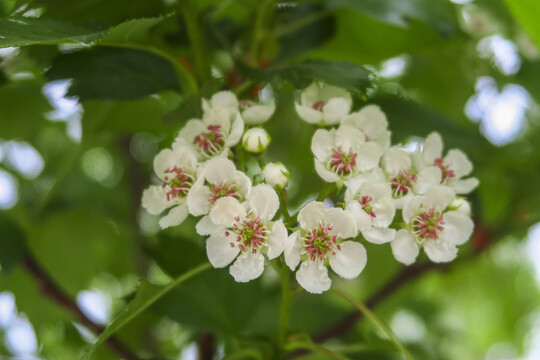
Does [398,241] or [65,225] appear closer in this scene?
[398,241]

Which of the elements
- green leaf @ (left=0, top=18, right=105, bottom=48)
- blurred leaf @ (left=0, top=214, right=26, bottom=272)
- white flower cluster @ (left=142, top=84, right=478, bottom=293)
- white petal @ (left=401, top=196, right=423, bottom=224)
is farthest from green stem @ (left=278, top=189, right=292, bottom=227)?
blurred leaf @ (left=0, top=214, right=26, bottom=272)

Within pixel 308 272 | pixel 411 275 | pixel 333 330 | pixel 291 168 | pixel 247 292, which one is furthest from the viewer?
pixel 291 168

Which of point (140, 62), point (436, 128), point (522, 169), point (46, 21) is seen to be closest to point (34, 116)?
point (140, 62)

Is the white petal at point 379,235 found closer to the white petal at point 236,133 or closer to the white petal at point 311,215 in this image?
the white petal at point 311,215

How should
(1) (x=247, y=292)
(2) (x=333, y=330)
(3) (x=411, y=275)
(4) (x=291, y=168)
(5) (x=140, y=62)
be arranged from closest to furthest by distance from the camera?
(5) (x=140, y=62) → (1) (x=247, y=292) → (2) (x=333, y=330) → (3) (x=411, y=275) → (4) (x=291, y=168)

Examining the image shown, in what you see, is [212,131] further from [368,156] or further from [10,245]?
[10,245]

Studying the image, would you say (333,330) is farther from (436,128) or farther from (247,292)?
(436,128)

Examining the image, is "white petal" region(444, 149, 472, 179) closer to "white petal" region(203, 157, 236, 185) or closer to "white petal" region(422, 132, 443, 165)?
"white petal" region(422, 132, 443, 165)
